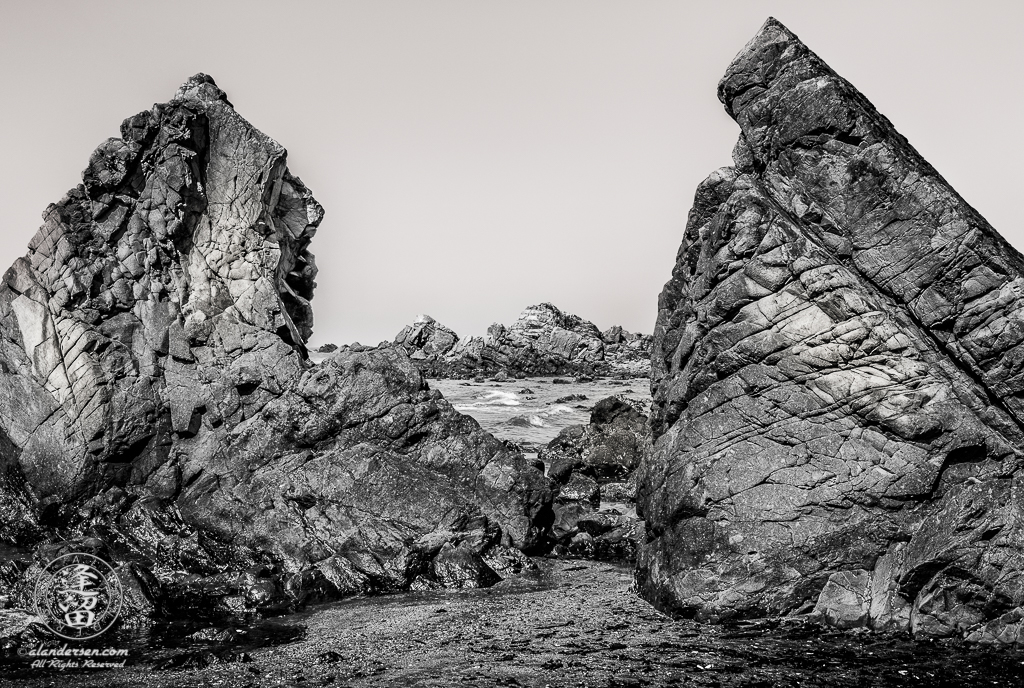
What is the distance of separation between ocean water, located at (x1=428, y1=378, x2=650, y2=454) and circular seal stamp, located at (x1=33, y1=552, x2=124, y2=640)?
728 inches

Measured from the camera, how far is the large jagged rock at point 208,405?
17125 millimetres

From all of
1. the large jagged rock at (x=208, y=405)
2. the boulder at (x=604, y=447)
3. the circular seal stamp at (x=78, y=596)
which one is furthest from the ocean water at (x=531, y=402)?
the circular seal stamp at (x=78, y=596)

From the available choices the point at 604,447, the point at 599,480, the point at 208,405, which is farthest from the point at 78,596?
the point at 604,447

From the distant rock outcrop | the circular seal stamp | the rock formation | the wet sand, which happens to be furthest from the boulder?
the distant rock outcrop

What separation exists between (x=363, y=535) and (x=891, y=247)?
1293cm

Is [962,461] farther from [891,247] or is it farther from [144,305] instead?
[144,305]

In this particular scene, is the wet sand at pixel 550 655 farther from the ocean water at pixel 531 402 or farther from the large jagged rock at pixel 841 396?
the ocean water at pixel 531 402

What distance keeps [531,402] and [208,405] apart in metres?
33.8

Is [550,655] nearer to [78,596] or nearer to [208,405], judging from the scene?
[78,596]

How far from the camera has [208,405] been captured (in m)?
19.0

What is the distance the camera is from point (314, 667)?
1145cm

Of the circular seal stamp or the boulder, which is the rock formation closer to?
the boulder

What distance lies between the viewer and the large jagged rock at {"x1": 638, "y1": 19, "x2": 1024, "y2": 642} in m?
12.9

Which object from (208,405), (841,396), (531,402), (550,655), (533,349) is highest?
(533,349)
